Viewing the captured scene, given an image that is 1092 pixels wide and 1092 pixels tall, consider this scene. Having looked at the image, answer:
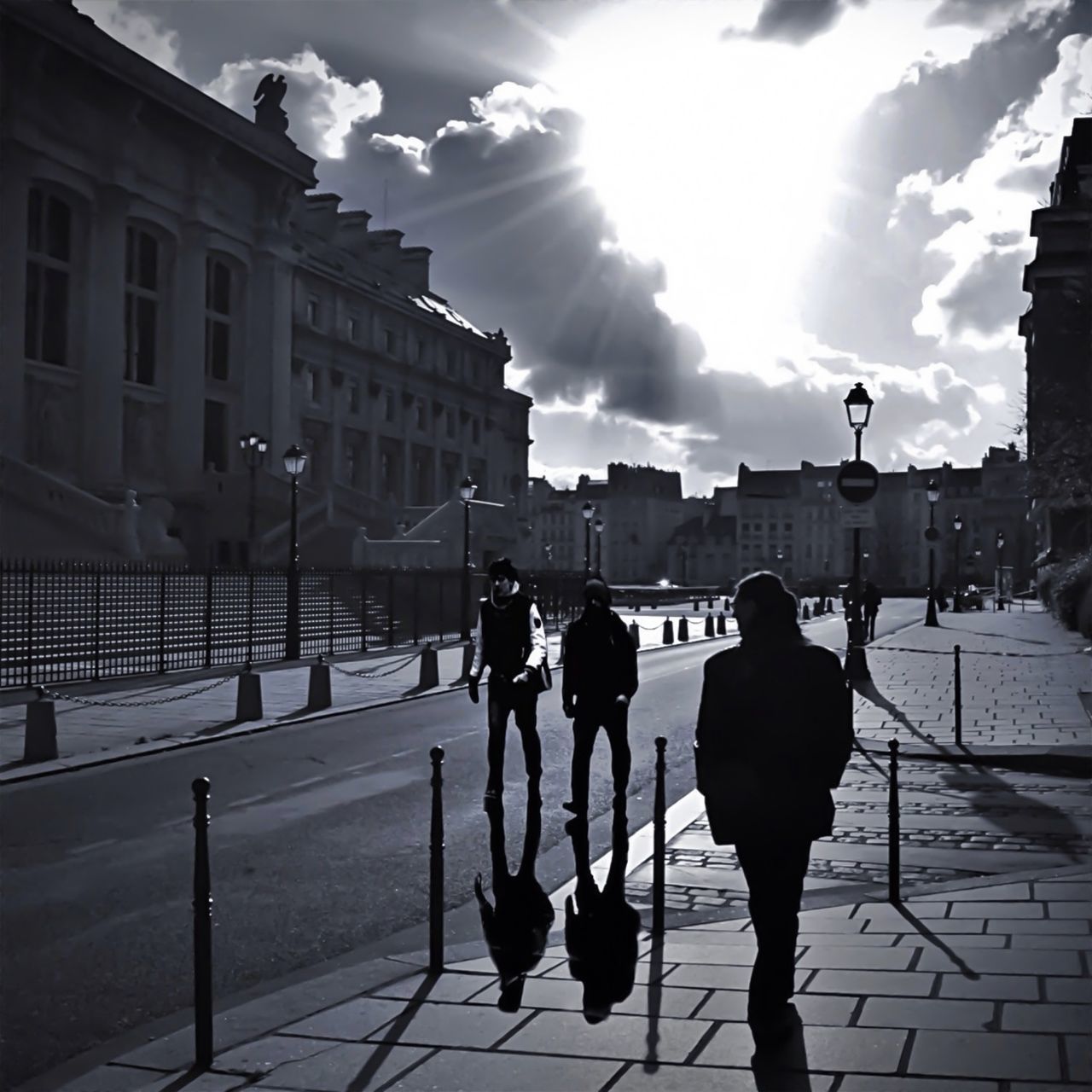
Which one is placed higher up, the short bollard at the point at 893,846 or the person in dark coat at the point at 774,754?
the person in dark coat at the point at 774,754

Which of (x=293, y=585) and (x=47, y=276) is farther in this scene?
(x=47, y=276)

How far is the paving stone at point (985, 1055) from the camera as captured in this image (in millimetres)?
4461

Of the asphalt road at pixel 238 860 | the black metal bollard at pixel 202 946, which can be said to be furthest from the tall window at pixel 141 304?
the black metal bollard at pixel 202 946

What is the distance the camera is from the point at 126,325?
55156 mm

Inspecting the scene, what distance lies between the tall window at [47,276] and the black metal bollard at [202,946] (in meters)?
47.3

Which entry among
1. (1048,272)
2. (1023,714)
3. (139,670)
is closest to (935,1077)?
(1023,714)

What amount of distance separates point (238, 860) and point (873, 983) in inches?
191

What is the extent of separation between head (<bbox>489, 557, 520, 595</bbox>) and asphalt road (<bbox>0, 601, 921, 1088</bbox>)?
1798 millimetres

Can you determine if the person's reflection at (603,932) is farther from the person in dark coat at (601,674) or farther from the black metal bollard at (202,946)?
the black metal bollard at (202,946)

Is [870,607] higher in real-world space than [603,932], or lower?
higher

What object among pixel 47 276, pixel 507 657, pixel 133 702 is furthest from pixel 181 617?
pixel 47 276

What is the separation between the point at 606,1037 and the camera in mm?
4938

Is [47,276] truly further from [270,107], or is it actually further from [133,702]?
[133,702]

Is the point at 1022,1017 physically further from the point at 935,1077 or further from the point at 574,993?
the point at 574,993
